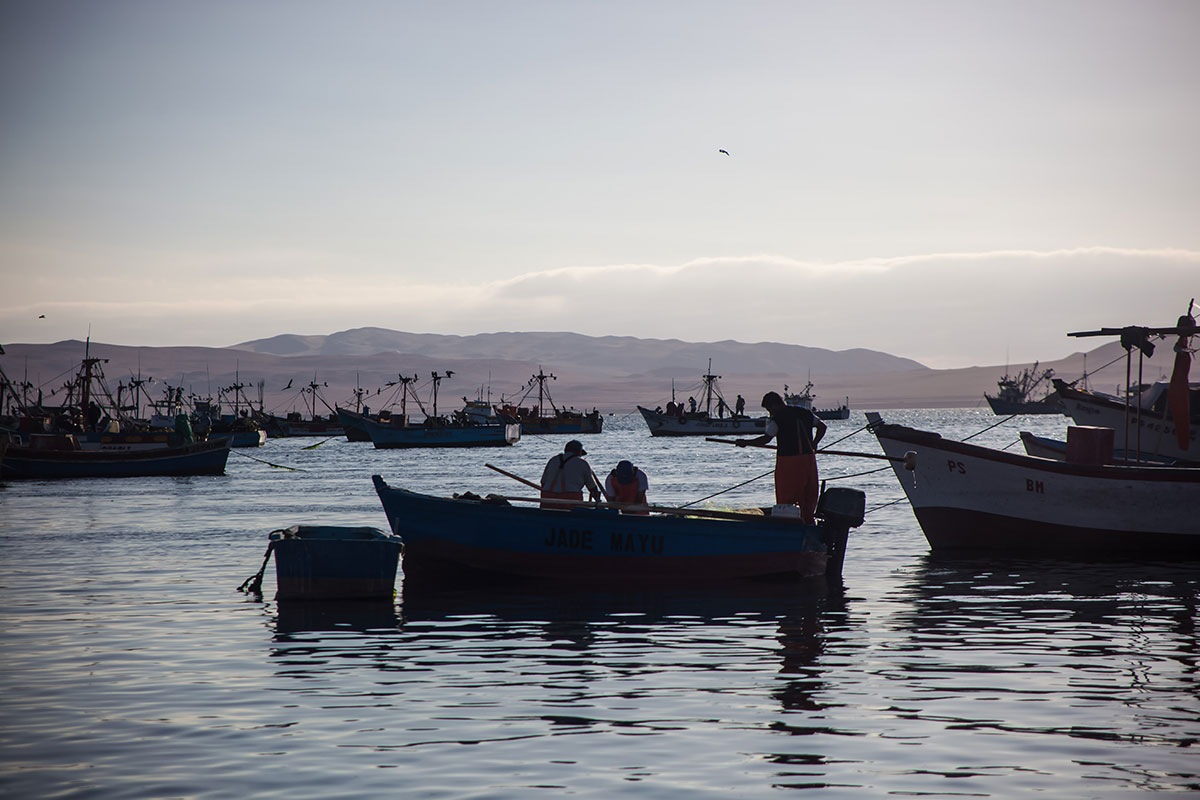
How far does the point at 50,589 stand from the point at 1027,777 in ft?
54.7

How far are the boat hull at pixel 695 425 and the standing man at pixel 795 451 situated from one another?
413 feet

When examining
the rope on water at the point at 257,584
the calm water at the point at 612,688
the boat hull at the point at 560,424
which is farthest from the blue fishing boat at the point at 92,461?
the boat hull at the point at 560,424

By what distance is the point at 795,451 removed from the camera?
60.1 feet

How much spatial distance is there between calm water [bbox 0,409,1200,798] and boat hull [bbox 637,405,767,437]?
124m

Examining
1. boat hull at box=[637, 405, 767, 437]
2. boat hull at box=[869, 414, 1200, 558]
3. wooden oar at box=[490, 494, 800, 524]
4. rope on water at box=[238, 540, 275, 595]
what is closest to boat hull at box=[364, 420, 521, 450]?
boat hull at box=[637, 405, 767, 437]

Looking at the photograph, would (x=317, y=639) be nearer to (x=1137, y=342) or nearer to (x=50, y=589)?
(x=50, y=589)

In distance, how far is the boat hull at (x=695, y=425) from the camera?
146 metres

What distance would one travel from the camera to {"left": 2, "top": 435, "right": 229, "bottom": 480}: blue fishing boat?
2333 inches

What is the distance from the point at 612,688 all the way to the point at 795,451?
8.11 meters

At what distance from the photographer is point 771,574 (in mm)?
18328

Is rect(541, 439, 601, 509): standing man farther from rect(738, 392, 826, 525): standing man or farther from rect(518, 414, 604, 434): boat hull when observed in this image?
rect(518, 414, 604, 434): boat hull

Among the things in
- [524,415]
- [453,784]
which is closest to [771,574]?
[453,784]

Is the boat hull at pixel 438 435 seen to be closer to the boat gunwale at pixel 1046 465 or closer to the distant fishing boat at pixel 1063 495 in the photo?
the boat gunwale at pixel 1046 465

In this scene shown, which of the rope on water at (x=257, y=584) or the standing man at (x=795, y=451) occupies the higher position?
the standing man at (x=795, y=451)
